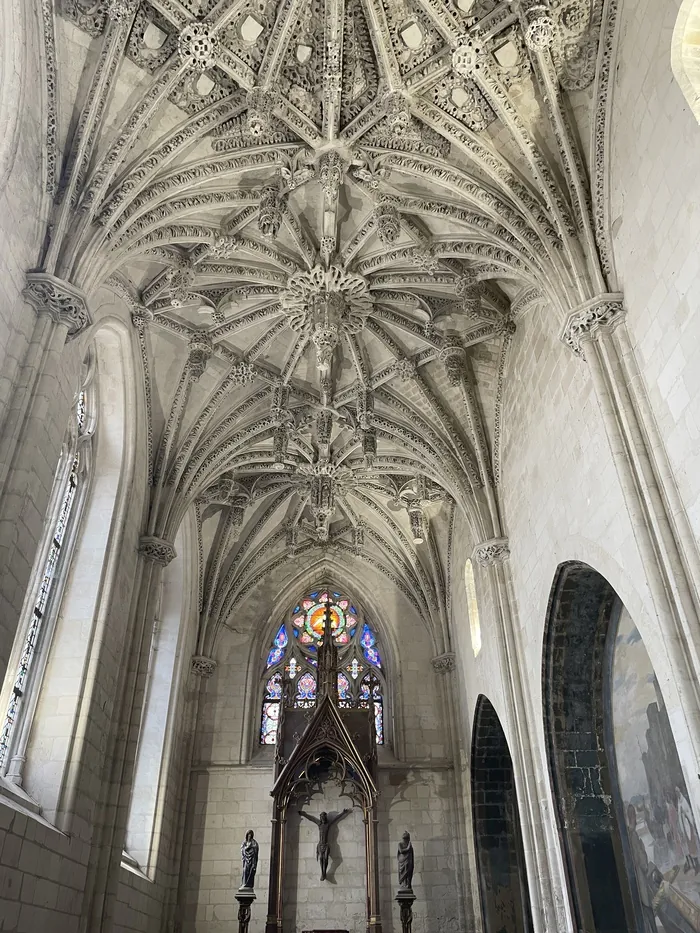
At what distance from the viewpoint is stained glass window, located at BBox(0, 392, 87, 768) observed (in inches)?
382

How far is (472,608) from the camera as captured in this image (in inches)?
603

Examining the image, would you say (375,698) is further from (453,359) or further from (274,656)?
(453,359)

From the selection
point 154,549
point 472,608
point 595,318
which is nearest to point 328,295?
point 154,549

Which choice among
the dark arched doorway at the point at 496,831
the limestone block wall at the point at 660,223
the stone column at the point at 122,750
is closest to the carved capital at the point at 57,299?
the stone column at the point at 122,750

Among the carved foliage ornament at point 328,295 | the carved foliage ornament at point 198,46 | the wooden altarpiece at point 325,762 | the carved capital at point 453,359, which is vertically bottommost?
the wooden altarpiece at point 325,762

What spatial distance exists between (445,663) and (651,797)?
347 inches

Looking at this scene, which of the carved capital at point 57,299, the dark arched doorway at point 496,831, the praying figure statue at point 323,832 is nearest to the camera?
the carved capital at point 57,299

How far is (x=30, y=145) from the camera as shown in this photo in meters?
8.27

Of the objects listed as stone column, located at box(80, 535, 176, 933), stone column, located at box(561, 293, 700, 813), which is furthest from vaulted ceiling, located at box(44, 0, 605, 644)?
stone column, located at box(80, 535, 176, 933)

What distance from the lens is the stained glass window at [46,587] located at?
970 cm

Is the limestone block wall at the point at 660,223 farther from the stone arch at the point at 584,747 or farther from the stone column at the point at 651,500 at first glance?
the stone arch at the point at 584,747

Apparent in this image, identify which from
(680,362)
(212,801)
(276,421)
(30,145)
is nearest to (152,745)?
(212,801)

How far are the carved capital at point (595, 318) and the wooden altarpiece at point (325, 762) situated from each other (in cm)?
1062

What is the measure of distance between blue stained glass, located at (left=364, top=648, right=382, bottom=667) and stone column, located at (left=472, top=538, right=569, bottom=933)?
6.68m
